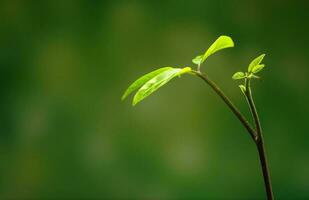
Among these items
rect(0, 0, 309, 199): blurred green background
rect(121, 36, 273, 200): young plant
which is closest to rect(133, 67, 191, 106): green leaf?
rect(121, 36, 273, 200): young plant

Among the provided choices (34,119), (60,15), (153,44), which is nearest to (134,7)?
(153,44)

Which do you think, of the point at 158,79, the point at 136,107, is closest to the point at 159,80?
Answer: the point at 158,79

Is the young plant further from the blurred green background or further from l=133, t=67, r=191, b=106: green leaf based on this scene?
the blurred green background

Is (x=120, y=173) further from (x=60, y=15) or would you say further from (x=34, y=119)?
(x=60, y=15)

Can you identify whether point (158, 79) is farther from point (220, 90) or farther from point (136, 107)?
point (136, 107)

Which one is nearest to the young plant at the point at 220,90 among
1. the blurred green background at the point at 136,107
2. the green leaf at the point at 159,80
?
the green leaf at the point at 159,80

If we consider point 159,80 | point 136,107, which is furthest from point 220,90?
point 136,107

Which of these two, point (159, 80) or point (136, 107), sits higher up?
point (136, 107)

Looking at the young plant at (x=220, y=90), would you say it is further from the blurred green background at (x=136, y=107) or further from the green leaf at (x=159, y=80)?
the blurred green background at (x=136, y=107)

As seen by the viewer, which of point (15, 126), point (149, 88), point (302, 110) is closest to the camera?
point (149, 88)

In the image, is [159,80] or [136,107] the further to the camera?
Answer: [136,107]
